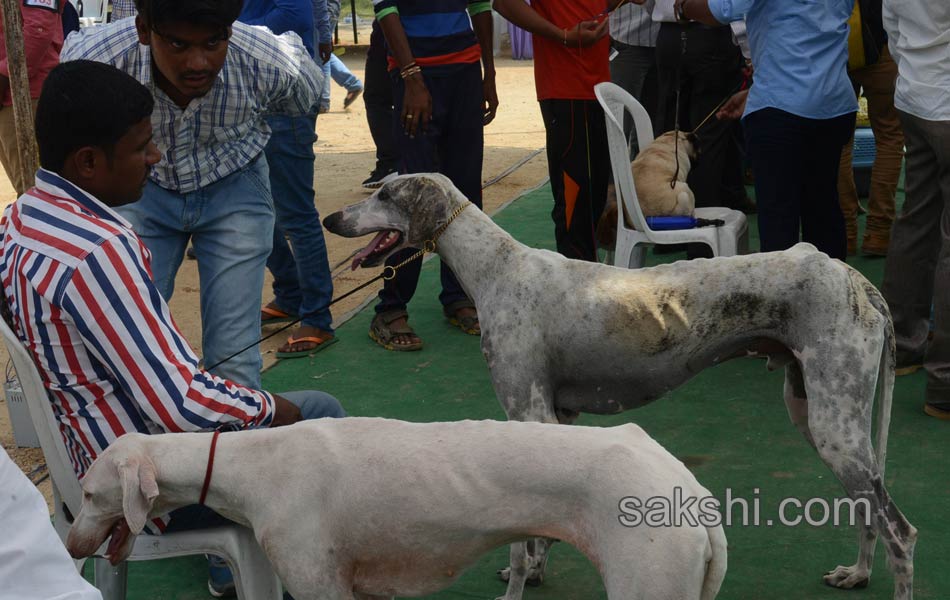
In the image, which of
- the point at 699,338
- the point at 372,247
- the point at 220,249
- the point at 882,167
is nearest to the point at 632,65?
the point at 882,167

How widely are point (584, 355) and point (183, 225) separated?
136 centimetres

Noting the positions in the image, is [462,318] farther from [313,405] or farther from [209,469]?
[209,469]

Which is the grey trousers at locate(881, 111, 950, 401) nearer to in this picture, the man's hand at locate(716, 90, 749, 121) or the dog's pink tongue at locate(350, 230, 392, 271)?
the man's hand at locate(716, 90, 749, 121)

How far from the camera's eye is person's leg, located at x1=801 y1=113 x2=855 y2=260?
5102 millimetres

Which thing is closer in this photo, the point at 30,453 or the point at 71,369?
the point at 71,369

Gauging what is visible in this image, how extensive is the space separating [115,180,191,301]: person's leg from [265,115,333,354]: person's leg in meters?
2.07

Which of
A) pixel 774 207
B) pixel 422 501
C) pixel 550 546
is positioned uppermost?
pixel 422 501

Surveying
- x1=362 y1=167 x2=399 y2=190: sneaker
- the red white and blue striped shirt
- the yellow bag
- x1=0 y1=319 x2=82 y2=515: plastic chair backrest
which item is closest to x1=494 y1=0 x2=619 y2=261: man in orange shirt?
the yellow bag

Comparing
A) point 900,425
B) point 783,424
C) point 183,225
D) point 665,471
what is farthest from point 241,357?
point 900,425

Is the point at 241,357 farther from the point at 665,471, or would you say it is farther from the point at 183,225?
the point at 665,471

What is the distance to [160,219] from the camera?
3771mm

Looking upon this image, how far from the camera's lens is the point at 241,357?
12.3 ft

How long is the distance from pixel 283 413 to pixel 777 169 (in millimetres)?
2910

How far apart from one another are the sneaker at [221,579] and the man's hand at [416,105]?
2758 millimetres
